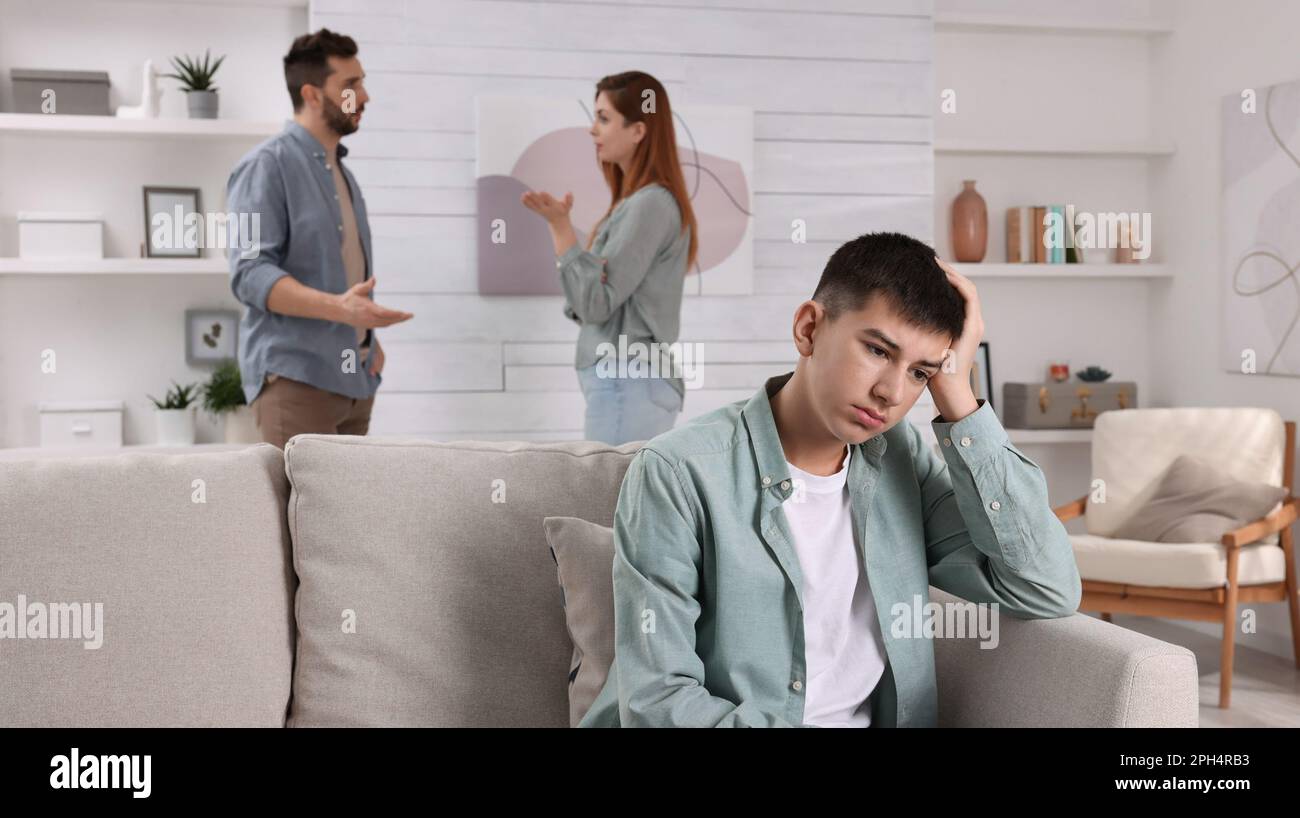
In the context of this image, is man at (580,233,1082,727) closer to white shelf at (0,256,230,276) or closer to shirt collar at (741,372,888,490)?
shirt collar at (741,372,888,490)

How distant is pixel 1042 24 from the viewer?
4375mm

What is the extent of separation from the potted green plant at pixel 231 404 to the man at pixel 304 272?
1.00m

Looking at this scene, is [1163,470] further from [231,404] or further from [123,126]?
[123,126]

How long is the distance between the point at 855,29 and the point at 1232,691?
2.48 meters

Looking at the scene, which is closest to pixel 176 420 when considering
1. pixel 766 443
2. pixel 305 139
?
pixel 305 139

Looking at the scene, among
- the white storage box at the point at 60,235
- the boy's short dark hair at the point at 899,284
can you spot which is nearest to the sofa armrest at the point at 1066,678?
the boy's short dark hair at the point at 899,284

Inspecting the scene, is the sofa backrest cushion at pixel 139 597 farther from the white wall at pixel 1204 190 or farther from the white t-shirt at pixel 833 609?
the white wall at pixel 1204 190

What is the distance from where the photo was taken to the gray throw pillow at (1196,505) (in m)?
3.53

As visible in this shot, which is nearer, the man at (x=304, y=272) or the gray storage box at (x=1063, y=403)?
the man at (x=304, y=272)

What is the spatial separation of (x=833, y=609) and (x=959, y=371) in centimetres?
34

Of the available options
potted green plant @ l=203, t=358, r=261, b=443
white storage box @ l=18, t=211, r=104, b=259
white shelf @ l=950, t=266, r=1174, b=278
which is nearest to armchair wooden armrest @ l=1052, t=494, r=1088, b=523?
white shelf @ l=950, t=266, r=1174, b=278
